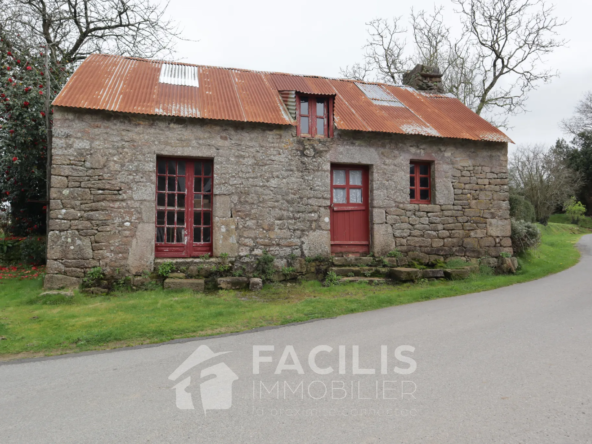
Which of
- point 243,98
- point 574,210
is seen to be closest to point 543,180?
point 574,210

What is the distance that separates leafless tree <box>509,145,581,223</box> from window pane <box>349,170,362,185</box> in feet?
64.0

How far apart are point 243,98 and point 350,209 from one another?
3.93 metres

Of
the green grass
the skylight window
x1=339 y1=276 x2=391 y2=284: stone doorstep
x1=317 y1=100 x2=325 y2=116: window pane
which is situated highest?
the skylight window

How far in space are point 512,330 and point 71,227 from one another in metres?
8.18

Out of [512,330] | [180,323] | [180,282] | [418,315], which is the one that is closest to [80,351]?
[180,323]

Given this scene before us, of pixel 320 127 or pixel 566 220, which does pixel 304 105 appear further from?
pixel 566 220

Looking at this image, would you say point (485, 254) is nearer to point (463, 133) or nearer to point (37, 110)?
point (463, 133)

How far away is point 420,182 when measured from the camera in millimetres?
10500

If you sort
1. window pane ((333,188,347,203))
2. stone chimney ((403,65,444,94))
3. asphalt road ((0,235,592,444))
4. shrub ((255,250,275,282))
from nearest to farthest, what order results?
asphalt road ((0,235,592,444)), shrub ((255,250,275,282)), window pane ((333,188,347,203)), stone chimney ((403,65,444,94))

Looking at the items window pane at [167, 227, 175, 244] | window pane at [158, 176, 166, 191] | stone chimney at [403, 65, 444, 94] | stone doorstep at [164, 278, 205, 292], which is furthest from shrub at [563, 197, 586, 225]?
window pane at [158, 176, 166, 191]

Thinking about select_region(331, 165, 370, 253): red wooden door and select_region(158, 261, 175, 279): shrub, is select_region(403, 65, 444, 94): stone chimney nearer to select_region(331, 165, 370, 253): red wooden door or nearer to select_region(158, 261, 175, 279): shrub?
select_region(331, 165, 370, 253): red wooden door

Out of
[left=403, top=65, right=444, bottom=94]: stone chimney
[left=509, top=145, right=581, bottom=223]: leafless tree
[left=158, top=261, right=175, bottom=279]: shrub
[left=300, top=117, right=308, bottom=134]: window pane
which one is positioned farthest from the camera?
[left=509, top=145, right=581, bottom=223]: leafless tree

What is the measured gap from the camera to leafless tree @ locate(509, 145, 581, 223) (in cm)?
2664

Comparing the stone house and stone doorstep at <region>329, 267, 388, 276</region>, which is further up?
the stone house
